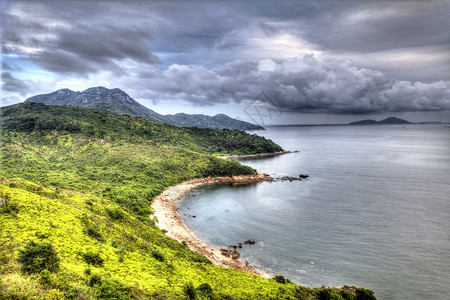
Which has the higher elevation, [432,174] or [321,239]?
[432,174]

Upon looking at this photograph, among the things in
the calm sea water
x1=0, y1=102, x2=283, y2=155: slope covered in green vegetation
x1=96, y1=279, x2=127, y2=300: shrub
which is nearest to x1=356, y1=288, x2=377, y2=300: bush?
the calm sea water

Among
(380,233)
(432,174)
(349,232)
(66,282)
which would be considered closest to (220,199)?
(349,232)

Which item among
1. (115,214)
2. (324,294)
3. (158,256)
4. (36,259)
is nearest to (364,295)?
(324,294)

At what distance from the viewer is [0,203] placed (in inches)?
959

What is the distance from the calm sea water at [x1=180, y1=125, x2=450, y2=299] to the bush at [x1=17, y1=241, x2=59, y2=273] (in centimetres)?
3522

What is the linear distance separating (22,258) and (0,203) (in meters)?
11.9

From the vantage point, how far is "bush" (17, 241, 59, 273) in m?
16.8

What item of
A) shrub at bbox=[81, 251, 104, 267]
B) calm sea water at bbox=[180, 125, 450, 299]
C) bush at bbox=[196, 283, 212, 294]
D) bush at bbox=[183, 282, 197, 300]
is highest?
shrub at bbox=[81, 251, 104, 267]

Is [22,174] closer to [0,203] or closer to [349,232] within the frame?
[0,203]

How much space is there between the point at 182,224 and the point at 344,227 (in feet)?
141

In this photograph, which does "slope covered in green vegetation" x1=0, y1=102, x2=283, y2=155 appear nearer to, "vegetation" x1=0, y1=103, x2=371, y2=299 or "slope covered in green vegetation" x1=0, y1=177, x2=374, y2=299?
"vegetation" x1=0, y1=103, x2=371, y2=299

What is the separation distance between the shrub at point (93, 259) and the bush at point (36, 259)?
15.3 feet

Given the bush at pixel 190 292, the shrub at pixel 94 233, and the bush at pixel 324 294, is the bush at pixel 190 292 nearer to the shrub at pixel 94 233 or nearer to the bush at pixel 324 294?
the shrub at pixel 94 233

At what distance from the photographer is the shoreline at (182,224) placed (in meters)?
43.2
